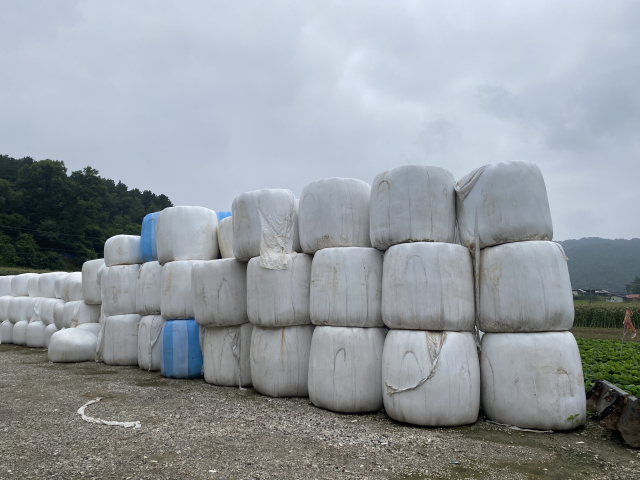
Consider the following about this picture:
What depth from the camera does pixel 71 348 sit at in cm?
838

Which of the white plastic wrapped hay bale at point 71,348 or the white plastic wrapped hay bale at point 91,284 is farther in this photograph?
the white plastic wrapped hay bale at point 91,284

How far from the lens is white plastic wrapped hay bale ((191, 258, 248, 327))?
5.98 metres

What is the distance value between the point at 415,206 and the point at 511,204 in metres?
0.84

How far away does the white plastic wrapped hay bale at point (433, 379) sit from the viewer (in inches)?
156

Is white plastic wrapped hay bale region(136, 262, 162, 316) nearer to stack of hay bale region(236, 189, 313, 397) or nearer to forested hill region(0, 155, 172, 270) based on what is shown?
stack of hay bale region(236, 189, 313, 397)

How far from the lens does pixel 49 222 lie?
115ft

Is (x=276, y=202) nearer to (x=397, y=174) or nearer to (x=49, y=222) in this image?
(x=397, y=174)

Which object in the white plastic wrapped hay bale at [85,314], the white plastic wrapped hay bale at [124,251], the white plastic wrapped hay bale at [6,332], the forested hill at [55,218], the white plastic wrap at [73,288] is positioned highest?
the forested hill at [55,218]

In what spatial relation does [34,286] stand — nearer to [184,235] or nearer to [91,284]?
[91,284]

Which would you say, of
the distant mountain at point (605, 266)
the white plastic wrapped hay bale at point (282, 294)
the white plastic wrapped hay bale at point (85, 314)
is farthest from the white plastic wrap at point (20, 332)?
the distant mountain at point (605, 266)

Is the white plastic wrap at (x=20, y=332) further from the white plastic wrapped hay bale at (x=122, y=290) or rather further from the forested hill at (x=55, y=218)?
the forested hill at (x=55, y=218)

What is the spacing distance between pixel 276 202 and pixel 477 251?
7.88 feet

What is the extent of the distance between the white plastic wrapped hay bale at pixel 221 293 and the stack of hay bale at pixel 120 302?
250 centimetres

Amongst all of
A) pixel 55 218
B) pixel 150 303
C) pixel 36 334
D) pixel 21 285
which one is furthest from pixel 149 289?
pixel 55 218
